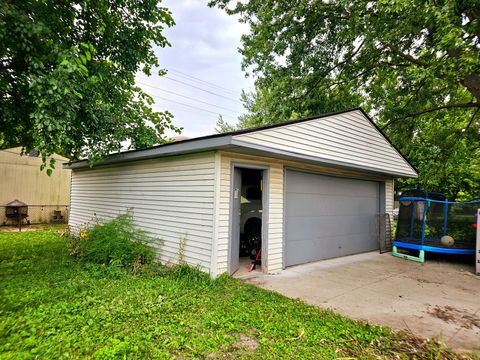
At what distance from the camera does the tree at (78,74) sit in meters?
4.69

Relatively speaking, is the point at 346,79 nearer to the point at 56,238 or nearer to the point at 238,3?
the point at 238,3

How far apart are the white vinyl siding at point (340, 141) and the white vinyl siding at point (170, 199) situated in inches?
49.3

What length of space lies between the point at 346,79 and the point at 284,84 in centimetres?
214

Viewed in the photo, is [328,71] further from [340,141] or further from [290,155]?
[290,155]

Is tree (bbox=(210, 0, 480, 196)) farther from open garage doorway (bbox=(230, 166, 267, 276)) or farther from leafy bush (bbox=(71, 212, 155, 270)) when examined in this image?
leafy bush (bbox=(71, 212, 155, 270))

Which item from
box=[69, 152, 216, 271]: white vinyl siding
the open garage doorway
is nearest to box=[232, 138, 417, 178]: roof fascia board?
box=[69, 152, 216, 271]: white vinyl siding

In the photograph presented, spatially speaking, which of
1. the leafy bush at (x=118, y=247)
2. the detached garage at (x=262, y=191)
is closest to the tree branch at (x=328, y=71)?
the detached garage at (x=262, y=191)

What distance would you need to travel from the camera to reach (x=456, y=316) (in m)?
3.47

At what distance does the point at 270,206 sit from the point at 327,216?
2.06m

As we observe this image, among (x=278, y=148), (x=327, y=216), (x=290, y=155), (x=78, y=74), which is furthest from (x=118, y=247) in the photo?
(x=327, y=216)

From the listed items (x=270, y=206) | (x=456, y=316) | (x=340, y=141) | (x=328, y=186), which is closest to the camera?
(x=456, y=316)

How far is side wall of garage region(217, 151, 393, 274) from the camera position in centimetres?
461

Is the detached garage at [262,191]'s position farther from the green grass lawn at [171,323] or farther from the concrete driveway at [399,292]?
the green grass lawn at [171,323]

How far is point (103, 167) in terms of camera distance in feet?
26.1
